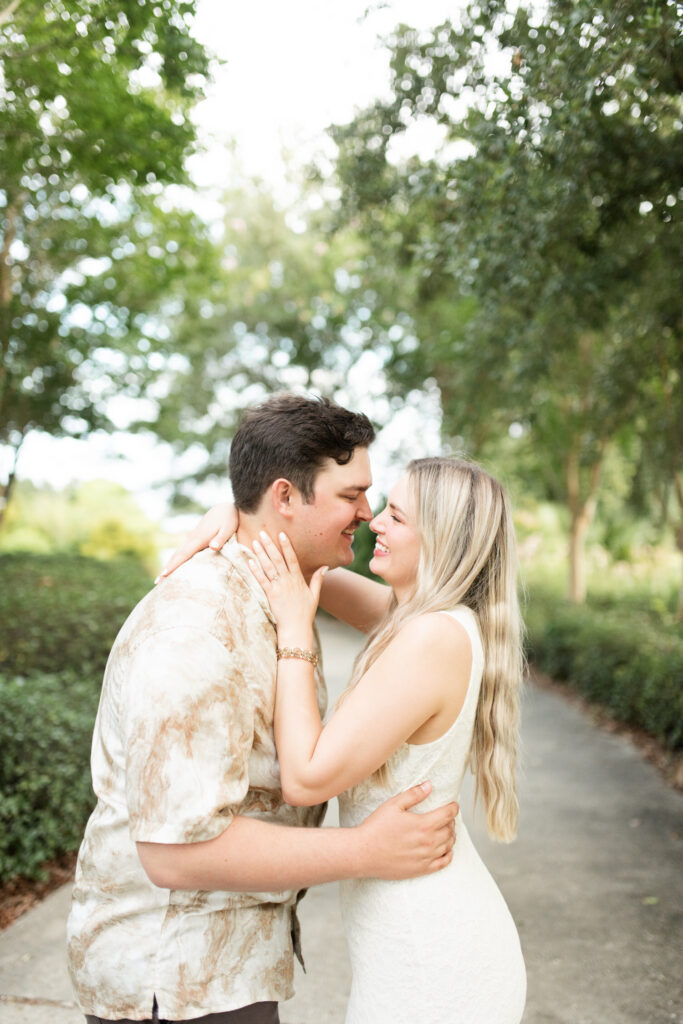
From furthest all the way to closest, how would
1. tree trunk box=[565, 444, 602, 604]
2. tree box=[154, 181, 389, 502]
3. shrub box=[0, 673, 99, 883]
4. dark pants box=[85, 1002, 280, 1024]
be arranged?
tree box=[154, 181, 389, 502]
tree trunk box=[565, 444, 602, 604]
shrub box=[0, 673, 99, 883]
dark pants box=[85, 1002, 280, 1024]

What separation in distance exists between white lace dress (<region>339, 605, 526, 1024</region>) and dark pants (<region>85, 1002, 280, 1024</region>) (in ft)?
0.75

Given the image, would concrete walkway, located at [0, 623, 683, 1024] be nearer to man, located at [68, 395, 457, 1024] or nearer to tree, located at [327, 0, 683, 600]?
man, located at [68, 395, 457, 1024]

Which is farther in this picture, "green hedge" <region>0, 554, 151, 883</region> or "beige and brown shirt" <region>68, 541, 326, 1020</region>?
"green hedge" <region>0, 554, 151, 883</region>

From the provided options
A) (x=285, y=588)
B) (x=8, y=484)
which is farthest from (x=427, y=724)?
(x=8, y=484)

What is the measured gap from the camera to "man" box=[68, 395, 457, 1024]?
167cm

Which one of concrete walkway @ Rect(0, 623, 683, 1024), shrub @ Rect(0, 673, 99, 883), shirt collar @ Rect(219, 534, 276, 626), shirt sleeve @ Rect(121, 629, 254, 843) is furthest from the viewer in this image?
shrub @ Rect(0, 673, 99, 883)

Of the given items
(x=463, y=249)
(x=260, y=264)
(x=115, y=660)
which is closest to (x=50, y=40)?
(x=463, y=249)

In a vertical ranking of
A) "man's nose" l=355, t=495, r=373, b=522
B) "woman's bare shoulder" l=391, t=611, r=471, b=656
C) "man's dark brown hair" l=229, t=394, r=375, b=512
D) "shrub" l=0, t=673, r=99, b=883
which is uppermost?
"man's dark brown hair" l=229, t=394, r=375, b=512

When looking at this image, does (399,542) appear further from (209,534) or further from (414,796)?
(414,796)

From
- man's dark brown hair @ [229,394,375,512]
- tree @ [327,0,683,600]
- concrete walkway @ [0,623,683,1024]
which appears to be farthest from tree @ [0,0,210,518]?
concrete walkway @ [0,623,683,1024]

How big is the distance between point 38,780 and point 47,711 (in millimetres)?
786

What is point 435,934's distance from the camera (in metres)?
1.98

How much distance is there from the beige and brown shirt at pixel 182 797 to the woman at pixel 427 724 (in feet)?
0.44

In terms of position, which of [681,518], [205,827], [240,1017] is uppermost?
[681,518]
